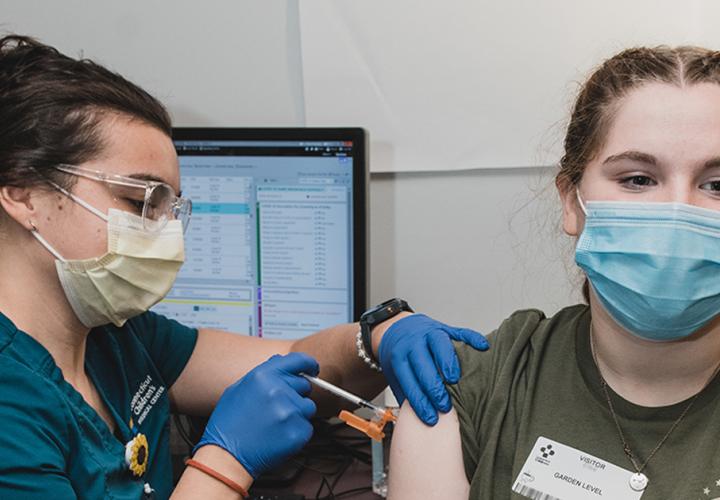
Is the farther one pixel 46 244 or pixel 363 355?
pixel 363 355

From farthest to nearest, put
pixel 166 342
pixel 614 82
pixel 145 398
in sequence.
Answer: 1. pixel 166 342
2. pixel 145 398
3. pixel 614 82

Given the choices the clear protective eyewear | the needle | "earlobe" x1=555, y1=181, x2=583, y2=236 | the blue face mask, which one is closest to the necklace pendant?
the blue face mask

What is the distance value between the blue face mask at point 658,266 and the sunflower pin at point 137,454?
82 centimetres

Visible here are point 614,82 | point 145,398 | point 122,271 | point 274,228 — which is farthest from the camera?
point 274,228

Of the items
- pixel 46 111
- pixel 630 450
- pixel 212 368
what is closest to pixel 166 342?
pixel 212 368

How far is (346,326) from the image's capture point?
1.54 meters

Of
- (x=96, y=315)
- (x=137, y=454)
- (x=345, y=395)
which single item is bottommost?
(x=137, y=454)

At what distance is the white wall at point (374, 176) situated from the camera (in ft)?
5.85

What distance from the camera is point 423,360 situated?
4.00 feet

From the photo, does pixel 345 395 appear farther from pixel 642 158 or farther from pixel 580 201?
pixel 642 158

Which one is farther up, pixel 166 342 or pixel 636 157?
pixel 636 157

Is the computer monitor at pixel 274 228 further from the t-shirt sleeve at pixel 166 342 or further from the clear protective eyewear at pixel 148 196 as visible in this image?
the clear protective eyewear at pixel 148 196

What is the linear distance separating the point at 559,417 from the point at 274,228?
0.78m

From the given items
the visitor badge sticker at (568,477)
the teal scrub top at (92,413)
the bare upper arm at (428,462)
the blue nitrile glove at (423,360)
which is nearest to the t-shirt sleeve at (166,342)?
the teal scrub top at (92,413)
